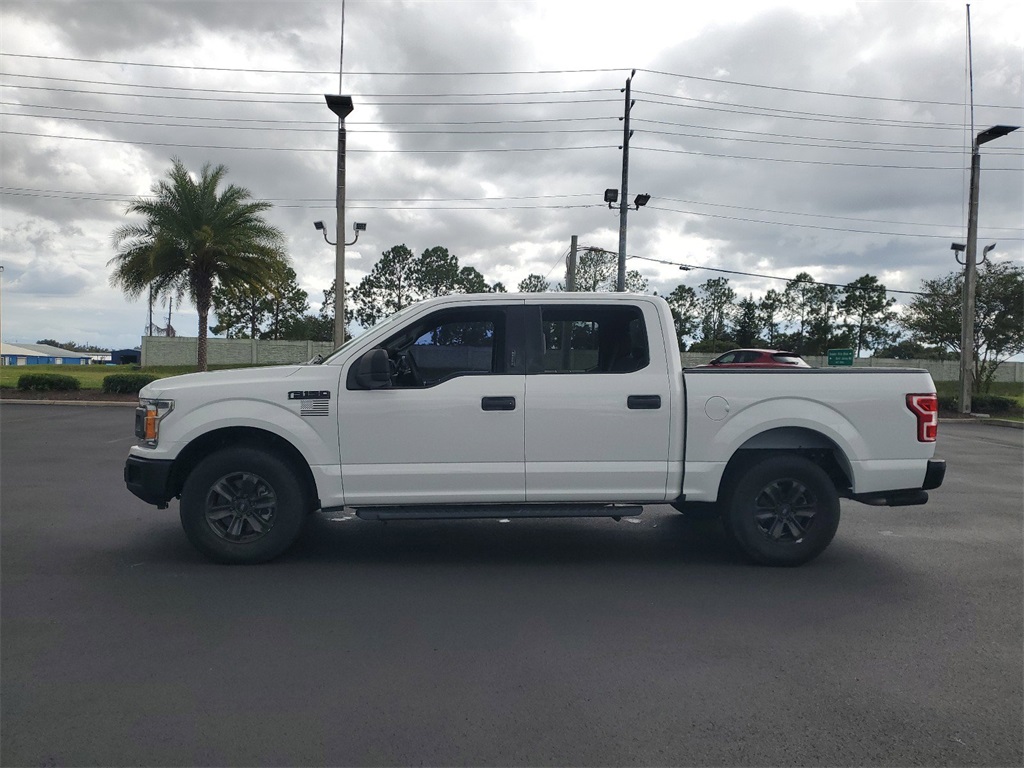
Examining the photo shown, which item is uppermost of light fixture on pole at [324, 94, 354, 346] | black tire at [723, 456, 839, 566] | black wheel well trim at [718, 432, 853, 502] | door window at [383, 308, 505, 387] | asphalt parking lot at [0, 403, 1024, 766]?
light fixture on pole at [324, 94, 354, 346]

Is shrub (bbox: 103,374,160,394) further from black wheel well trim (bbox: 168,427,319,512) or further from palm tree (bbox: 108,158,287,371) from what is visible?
black wheel well trim (bbox: 168,427,319,512)

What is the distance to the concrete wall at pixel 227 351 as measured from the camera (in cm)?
4306

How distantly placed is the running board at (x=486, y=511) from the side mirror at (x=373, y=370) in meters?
0.92

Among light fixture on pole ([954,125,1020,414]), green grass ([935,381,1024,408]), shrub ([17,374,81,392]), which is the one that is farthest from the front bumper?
green grass ([935,381,1024,408])

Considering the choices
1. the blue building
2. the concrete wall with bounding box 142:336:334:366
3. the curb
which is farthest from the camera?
the blue building

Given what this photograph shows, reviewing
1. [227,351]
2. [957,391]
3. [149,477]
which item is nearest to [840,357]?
[957,391]

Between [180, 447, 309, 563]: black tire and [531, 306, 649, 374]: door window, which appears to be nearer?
[180, 447, 309, 563]: black tire

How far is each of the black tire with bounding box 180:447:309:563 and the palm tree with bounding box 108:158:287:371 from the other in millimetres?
22074

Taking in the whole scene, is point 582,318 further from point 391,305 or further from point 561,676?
point 391,305

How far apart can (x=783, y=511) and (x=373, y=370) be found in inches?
127

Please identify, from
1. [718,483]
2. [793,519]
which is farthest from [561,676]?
[793,519]

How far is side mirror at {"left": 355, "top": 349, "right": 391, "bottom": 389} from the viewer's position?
16.6ft

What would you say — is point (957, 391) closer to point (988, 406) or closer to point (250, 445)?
point (988, 406)

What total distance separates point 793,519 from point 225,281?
81.1 ft
